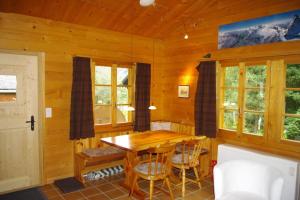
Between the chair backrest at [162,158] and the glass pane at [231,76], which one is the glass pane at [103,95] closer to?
the chair backrest at [162,158]

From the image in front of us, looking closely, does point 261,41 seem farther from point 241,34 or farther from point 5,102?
point 5,102

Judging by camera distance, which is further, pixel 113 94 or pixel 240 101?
pixel 113 94

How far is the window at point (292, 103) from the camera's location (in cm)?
341

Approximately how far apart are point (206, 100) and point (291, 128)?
1368 millimetres

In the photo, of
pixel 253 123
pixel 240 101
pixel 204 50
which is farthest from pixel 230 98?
pixel 204 50

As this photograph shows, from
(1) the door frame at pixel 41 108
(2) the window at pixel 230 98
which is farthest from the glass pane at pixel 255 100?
(1) the door frame at pixel 41 108

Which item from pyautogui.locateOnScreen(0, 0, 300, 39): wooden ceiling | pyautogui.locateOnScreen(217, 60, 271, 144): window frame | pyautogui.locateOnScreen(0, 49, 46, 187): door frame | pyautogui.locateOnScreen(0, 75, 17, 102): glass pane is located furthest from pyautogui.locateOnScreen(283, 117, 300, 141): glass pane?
pyautogui.locateOnScreen(0, 75, 17, 102): glass pane

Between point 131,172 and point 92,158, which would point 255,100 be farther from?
point 92,158

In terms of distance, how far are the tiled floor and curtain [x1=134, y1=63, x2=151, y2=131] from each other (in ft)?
3.91

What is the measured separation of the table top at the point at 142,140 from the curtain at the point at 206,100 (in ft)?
1.71

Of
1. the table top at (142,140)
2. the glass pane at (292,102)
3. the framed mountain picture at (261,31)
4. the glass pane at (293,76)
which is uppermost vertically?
the framed mountain picture at (261,31)

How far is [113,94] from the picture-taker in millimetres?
4582

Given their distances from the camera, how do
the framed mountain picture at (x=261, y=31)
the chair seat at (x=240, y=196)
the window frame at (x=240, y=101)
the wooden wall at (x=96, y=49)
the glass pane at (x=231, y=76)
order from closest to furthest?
the chair seat at (x=240, y=196), the framed mountain picture at (x=261, y=31), the wooden wall at (x=96, y=49), the window frame at (x=240, y=101), the glass pane at (x=231, y=76)

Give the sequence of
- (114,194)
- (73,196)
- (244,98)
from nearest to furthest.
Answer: (73,196) → (114,194) → (244,98)
